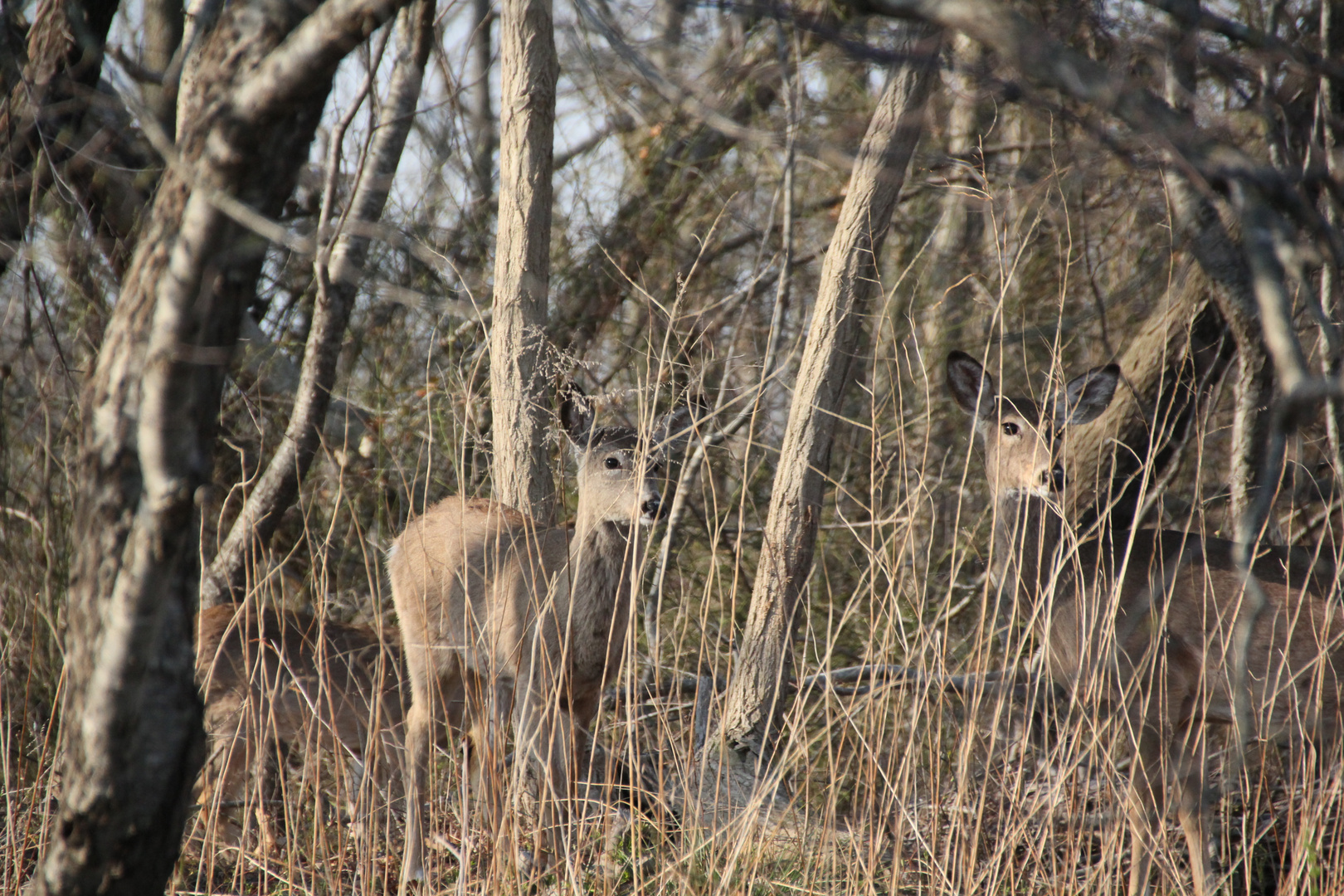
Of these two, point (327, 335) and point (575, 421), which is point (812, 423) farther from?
point (327, 335)

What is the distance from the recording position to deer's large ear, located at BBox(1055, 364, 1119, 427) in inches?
211

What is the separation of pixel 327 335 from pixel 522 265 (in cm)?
124

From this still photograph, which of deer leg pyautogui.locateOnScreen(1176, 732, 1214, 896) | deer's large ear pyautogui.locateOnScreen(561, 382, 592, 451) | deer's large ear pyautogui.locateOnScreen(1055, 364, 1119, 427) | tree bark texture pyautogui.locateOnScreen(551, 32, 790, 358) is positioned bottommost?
Result: deer leg pyautogui.locateOnScreen(1176, 732, 1214, 896)

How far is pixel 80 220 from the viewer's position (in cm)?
528

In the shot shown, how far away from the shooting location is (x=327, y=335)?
5.82 m

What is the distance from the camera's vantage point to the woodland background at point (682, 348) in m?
2.17

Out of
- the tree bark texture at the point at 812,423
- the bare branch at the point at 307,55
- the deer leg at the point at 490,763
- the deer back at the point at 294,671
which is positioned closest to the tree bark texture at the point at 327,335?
the deer back at the point at 294,671

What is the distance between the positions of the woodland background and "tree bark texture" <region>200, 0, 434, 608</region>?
3cm

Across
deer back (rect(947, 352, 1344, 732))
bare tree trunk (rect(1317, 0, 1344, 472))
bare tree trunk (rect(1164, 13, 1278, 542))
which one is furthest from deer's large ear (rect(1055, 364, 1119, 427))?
bare tree trunk (rect(1317, 0, 1344, 472))

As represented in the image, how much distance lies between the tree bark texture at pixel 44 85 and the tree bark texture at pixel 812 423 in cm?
286

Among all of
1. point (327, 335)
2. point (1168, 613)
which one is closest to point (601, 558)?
point (327, 335)

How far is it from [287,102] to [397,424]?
17.2 ft

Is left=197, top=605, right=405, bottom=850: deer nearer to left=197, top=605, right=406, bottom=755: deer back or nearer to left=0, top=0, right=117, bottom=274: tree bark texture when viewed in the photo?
left=197, top=605, right=406, bottom=755: deer back

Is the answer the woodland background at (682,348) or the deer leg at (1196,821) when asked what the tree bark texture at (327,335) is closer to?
the woodland background at (682,348)
